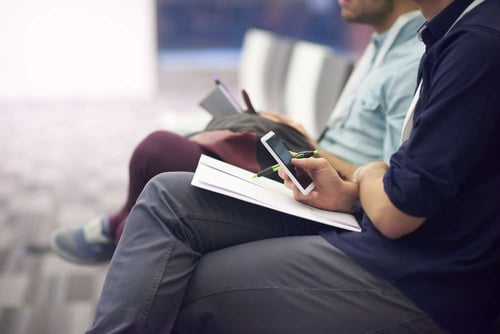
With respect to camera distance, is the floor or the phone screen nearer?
the phone screen

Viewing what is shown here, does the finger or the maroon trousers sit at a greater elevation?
the finger

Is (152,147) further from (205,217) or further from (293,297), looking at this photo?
(293,297)

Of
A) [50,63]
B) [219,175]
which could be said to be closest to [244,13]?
[50,63]

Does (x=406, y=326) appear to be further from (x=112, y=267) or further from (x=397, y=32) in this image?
(x=397, y=32)

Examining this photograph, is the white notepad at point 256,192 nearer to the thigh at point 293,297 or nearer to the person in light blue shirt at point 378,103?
the thigh at point 293,297

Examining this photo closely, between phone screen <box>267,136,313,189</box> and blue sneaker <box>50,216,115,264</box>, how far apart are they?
2.65ft

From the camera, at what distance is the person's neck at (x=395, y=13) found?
1.50 m

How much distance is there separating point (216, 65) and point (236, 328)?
6315 millimetres

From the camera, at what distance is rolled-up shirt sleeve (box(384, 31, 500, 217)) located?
0.78 metres

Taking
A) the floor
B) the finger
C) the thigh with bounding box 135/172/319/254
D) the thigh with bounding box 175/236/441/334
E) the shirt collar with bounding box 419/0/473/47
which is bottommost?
the floor

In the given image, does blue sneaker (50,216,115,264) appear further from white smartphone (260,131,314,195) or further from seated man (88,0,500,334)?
white smartphone (260,131,314,195)

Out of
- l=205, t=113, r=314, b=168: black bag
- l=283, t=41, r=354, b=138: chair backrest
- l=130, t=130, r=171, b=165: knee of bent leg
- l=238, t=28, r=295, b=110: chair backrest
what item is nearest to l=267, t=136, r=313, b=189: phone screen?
l=205, t=113, r=314, b=168: black bag

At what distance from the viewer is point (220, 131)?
133 centimetres

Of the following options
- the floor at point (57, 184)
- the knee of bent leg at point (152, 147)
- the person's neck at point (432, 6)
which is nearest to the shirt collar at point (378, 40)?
the person's neck at point (432, 6)
